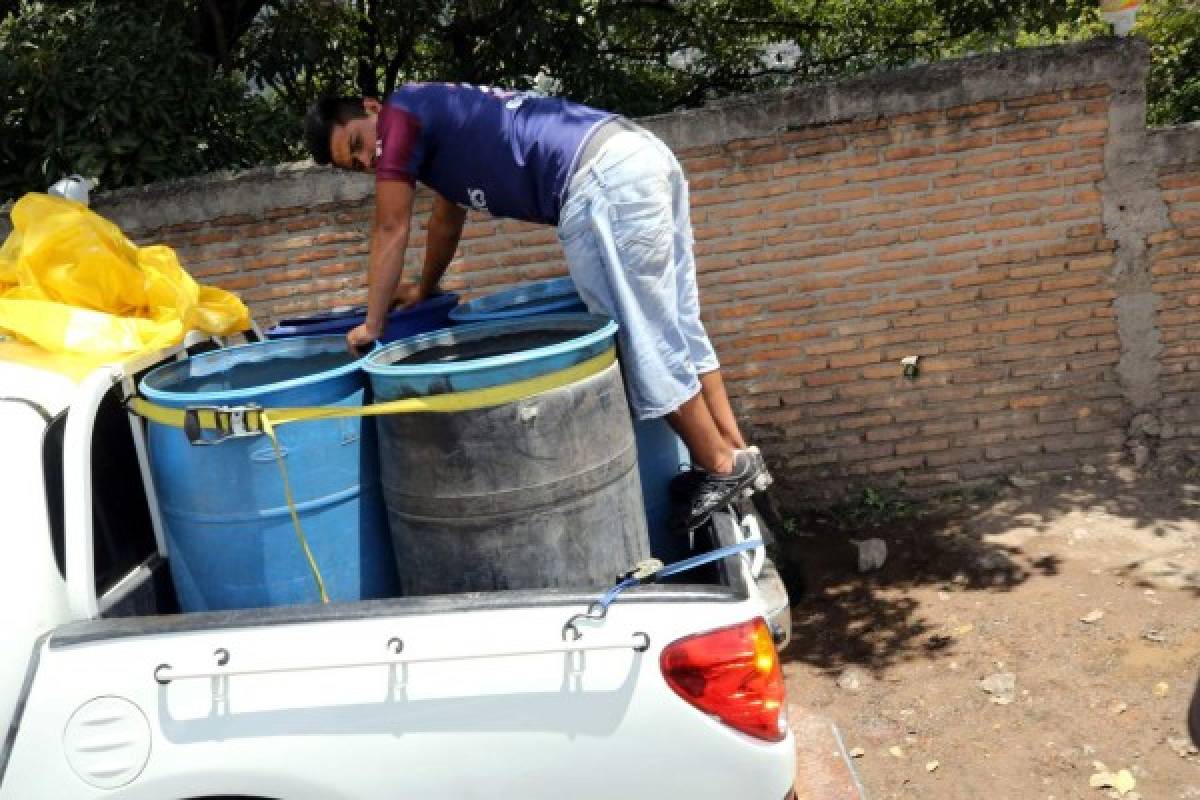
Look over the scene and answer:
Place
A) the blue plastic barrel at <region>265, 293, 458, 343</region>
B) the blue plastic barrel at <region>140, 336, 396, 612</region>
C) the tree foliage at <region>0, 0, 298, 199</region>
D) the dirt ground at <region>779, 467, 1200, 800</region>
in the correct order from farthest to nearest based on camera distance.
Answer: the tree foliage at <region>0, 0, 298, 199</region>, the dirt ground at <region>779, 467, 1200, 800</region>, the blue plastic barrel at <region>265, 293, 458, 343</region>, the blue plastic barrel at <region>140, 336, 396, 612</region>

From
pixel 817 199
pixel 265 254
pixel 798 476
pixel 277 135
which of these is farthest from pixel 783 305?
pixel 277 135

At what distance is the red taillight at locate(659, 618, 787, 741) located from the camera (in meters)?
2.02

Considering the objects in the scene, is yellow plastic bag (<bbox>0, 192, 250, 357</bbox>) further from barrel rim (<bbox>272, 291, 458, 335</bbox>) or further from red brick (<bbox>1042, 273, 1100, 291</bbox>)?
red brick (<bbox>1042, 273, 1100, 291</bbox>)

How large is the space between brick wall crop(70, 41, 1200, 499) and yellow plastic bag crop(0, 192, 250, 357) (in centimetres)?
183

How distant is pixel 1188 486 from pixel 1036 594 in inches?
53.6

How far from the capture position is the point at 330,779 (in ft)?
6.59

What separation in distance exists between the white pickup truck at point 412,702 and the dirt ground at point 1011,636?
1604 millimetres

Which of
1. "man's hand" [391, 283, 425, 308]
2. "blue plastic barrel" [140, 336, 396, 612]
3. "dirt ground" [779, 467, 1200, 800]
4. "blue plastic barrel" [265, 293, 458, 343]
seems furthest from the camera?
"dirt ground" [779, 467, 1200, 800]

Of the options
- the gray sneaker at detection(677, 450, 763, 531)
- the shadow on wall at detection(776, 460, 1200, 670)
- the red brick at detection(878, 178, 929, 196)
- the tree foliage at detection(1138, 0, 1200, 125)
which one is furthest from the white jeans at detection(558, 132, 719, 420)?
the tree foliage at detection(1138, 0, 1200, 125)

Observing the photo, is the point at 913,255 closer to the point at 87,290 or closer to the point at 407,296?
the point at 407,296

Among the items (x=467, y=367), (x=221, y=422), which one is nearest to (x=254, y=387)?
(x=221, y=422)

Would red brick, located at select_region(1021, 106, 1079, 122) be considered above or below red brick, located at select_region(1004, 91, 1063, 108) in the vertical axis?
below

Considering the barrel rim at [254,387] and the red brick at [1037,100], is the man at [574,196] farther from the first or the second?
the red brick at [1037,100]

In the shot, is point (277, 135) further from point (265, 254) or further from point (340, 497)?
point (340, 497)
